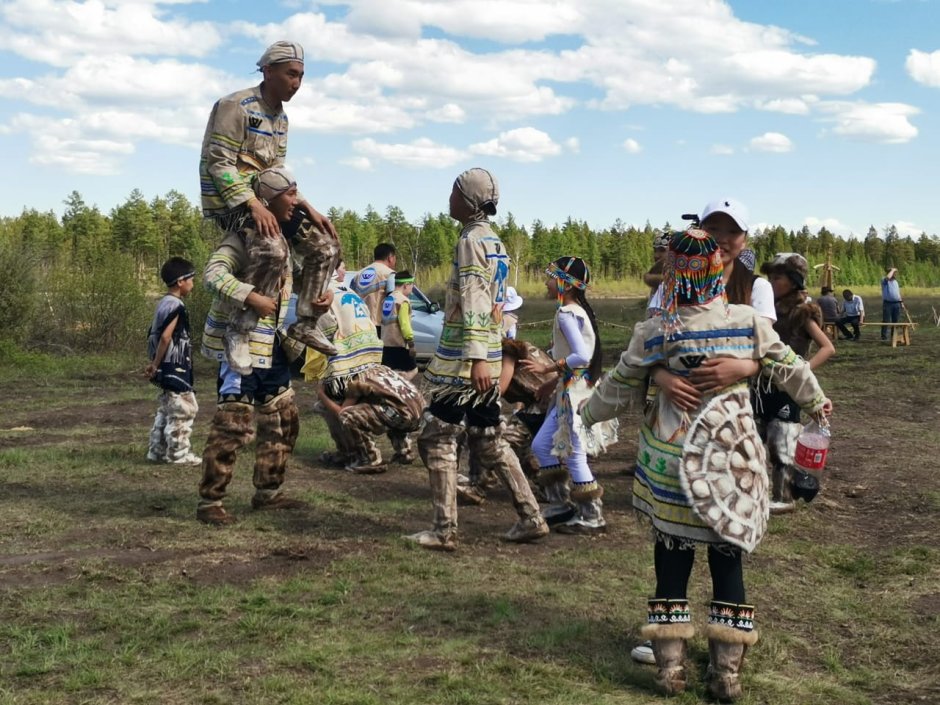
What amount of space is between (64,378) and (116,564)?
40.3ft

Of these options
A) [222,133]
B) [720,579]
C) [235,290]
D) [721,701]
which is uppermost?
[222,133]

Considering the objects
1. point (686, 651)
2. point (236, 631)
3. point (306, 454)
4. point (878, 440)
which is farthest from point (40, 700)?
point (878, 440)

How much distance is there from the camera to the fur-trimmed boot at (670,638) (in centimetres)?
421

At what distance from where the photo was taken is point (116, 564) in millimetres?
5824

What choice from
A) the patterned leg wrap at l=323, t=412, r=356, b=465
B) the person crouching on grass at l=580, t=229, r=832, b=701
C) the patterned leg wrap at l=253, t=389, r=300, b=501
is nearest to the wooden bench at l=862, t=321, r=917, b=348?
the patterned leg wrap at l=323, t=412, r=356, b=465

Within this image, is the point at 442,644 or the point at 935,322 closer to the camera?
the point at 442,644

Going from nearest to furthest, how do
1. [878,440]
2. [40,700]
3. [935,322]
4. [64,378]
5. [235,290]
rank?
[40,700] → [235,290] → [878,440] → [64,378] → [935,322]

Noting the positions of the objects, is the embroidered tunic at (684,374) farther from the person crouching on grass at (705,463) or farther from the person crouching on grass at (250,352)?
the person crouching on grass at (250,352)

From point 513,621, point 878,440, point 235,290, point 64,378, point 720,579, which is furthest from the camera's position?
point 64,378

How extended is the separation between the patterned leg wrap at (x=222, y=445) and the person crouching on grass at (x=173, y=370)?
2.42 meters

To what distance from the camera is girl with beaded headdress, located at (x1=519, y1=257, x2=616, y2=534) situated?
6.66 m

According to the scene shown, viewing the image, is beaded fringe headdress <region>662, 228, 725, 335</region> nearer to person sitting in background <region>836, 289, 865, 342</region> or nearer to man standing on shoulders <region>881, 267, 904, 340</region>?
man standing on shoulders <region>881, 267, 904, 340</region>

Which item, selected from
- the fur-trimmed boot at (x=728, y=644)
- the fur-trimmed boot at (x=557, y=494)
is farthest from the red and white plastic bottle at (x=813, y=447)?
the fur-trimmed boot at (x=557, y=494)

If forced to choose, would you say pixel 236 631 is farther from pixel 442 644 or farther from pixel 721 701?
pixel 721 701
